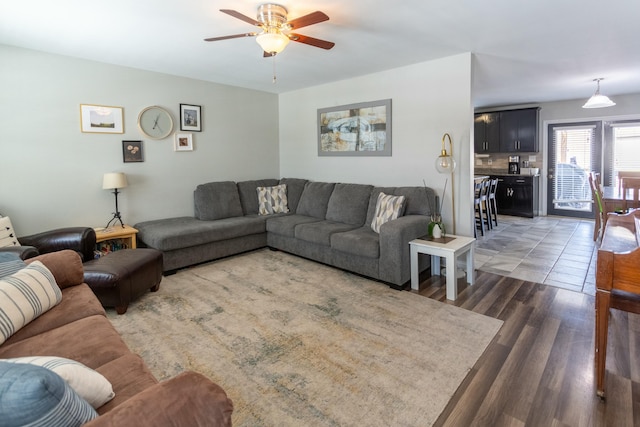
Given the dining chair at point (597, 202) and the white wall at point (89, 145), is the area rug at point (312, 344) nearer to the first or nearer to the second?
the white wall at point (89, 145)

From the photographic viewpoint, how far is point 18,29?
9.87 ft

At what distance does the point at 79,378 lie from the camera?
1.06m

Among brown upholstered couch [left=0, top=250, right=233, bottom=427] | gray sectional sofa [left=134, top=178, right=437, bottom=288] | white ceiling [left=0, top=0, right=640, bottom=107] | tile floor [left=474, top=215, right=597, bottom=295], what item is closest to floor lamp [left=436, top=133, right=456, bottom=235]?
gray sectional sofa [left=134, top=178, right=437, bottom=288]

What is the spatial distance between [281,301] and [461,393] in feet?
5.71

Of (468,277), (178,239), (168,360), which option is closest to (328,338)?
(168,360)

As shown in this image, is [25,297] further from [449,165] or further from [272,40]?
[449,165]

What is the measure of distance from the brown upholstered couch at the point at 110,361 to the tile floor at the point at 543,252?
373cm

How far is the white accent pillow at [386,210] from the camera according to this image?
3.88 m

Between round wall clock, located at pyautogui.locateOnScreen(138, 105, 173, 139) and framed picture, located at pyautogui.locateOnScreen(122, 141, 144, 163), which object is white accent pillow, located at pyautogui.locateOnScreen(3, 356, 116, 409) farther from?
round wall clock, located at pyautogui.locateOnScreen(138, 105, 173, 139)

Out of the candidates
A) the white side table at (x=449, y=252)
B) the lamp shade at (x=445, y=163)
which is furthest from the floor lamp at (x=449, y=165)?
the white side table at (x=449, y=252)

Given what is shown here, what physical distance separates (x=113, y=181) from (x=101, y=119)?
0.78m

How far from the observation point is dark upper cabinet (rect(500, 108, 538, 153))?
7.07 metres

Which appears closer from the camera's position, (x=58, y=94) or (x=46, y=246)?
(x=46, y=246)

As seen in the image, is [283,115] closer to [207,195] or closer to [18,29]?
[207,195]
